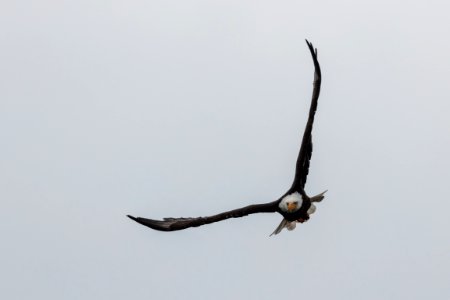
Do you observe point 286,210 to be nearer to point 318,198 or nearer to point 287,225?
point 287,225

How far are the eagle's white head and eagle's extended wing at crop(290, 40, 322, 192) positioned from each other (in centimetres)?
16

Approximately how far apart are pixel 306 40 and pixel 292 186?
4.49m

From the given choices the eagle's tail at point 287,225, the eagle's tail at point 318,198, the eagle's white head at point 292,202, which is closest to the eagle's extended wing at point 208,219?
the eagle's white head at point 292,202

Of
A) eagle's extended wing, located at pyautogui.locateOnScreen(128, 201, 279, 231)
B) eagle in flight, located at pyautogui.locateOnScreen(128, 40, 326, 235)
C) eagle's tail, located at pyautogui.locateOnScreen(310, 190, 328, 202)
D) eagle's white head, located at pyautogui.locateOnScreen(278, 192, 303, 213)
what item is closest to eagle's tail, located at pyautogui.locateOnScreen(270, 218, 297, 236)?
eagle in flight, located at pyautogui.locateOnScreen(128, 40, 326, 235)

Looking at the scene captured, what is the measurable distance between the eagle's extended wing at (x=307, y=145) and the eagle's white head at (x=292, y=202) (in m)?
0.16

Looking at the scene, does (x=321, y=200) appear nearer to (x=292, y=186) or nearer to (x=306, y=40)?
(x=292, y=186)

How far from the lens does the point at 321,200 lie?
40.7 m

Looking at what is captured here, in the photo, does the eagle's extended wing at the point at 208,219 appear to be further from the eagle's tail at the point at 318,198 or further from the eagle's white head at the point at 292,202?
the eagle's tail at the point at 318,198

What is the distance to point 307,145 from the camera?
38.7 m

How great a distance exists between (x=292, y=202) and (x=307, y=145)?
192 centimetres

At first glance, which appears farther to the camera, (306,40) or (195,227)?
(195,227)

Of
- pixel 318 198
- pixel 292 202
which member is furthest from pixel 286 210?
pixel 318 198

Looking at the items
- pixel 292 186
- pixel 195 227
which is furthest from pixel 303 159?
pixel 195 227

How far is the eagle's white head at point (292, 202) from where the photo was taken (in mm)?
39812
